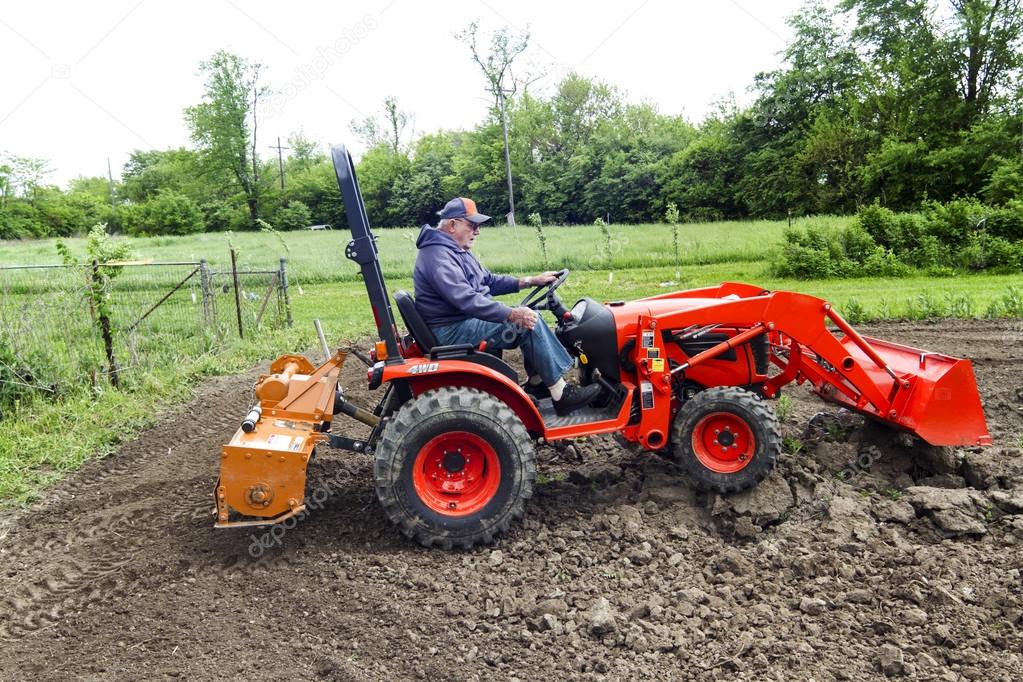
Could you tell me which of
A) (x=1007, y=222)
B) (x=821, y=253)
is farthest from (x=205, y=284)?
(x=1007, y=222)

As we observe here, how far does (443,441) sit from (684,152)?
33.7 m

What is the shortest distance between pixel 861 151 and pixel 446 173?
18411 millimetres

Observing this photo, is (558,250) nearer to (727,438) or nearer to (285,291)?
(285,291)

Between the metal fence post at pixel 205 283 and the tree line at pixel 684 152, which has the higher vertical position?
the tree line at pixel 684 152

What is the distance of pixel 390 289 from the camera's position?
66.2 ft

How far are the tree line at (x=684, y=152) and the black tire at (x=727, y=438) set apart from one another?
1573 centimetres

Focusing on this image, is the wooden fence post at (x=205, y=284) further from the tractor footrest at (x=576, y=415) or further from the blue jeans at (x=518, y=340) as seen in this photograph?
the tractor footrest at (x=576, y=415)

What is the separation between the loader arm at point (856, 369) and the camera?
486 centimetres

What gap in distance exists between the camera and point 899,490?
16.1 ft

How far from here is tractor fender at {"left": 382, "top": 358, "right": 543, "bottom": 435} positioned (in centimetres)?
454

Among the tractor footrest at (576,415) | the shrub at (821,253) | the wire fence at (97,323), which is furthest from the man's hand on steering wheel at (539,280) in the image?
the shrub at (821,253)

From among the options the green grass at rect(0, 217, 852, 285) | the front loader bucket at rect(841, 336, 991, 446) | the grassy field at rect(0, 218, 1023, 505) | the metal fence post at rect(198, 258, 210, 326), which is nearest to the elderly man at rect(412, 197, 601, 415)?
the front loader bucket at rect(841, 336, 991, 446)

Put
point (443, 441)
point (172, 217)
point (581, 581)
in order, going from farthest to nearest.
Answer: point (172, 217) < point (443, 441) < point (581, 581)

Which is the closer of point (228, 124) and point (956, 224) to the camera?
point (956, 224)
